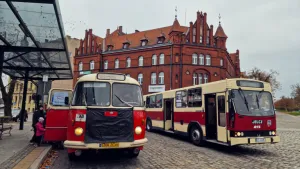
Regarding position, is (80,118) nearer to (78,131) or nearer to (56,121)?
(78,131)

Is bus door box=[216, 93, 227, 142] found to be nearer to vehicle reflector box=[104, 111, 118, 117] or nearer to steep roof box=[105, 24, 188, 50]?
vehicle reflector box=[104, 111, 118, 117]

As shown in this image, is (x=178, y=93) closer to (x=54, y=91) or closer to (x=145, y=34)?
(x=54, y=91)

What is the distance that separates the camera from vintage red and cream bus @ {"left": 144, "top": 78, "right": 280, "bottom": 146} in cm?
991

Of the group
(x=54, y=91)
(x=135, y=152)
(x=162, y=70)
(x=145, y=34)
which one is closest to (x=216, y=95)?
(x=135, y=152)

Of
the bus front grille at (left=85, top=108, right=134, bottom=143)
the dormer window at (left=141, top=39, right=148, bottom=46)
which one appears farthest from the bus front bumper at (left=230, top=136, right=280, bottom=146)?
the dormer window at (left=141, top=39, right=148, bottom=46)

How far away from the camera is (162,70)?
45031mm

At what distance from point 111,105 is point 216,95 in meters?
5.34

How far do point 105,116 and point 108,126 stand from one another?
0.99ft

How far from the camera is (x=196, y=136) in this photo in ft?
40.7

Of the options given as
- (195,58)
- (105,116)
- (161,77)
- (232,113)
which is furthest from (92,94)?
(195,58)

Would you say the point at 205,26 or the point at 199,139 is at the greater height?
the point at 205,26

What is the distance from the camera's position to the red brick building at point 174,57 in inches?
1719

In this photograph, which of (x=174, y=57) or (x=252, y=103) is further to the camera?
(x=174, y=57)

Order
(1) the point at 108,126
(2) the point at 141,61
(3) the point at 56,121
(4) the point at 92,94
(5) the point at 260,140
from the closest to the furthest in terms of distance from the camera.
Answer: (1) the point at 108,126, (4) the point at 92,94, (3) the point at 56,121, (5) the point at 260,140, (2) the point at 141,61
